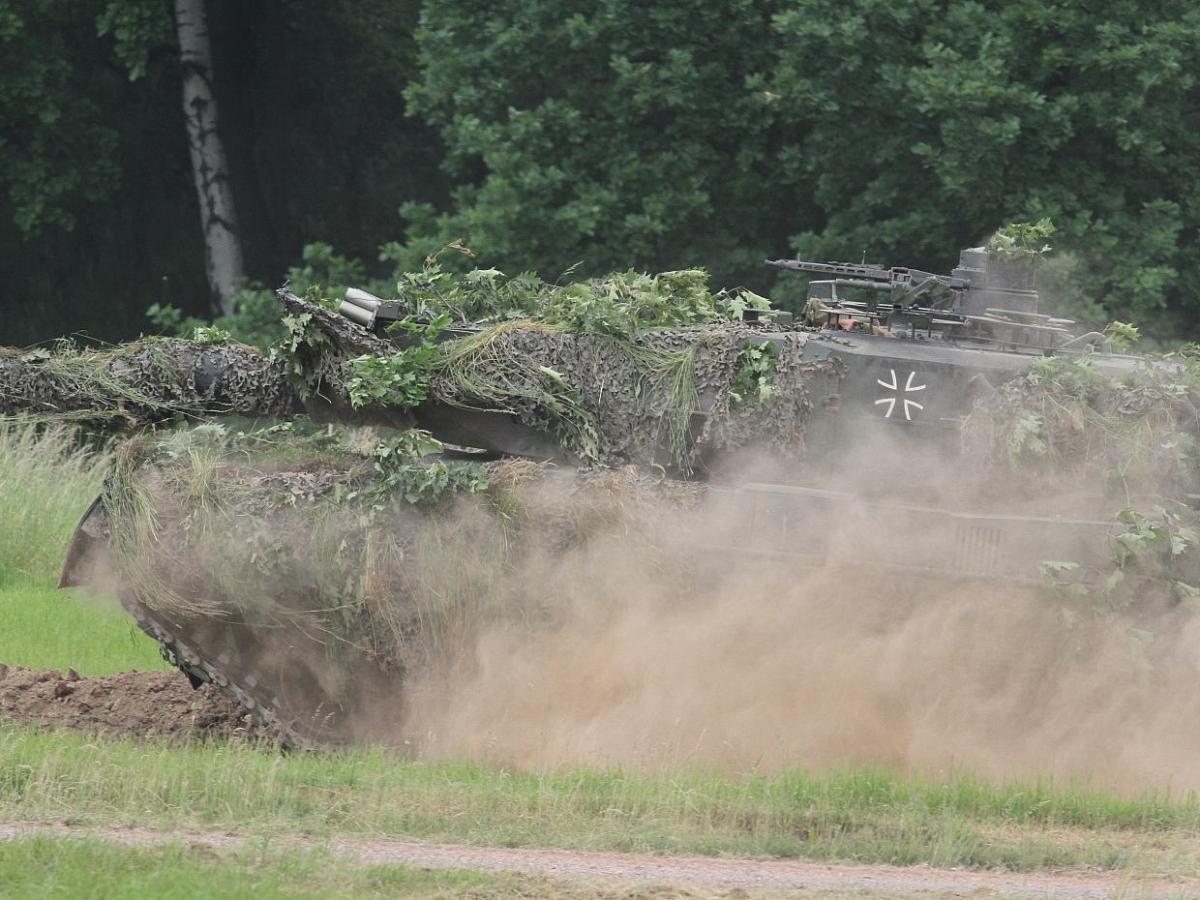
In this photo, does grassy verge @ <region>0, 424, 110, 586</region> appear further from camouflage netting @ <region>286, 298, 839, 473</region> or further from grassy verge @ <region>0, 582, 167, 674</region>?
camouflage netting @ <region>286, 298, 839, 473</region>

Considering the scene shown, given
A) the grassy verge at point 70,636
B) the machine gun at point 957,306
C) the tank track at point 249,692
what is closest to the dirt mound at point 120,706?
the tank track at point 249,692

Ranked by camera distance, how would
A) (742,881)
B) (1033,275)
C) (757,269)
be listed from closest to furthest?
1. (742,881)
2. (1033,275)
3. (757,269)

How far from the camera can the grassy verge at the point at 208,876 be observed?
247 inches

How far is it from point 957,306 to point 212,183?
15.1 meters

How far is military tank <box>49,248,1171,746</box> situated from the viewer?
30.0ft

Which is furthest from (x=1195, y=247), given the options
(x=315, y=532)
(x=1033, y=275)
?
(x=315, y=532)

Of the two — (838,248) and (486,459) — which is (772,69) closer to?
(838,248)

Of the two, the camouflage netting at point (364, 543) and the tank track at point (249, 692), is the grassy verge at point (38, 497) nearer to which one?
the tank track at point (249, 692)

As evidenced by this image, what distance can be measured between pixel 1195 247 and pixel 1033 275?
332 inches

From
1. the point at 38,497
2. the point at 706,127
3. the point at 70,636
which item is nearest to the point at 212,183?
the point at 706,127

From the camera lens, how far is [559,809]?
26.0ft

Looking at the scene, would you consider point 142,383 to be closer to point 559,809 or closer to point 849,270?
Answer: point 559,809

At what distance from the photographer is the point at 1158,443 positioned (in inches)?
364

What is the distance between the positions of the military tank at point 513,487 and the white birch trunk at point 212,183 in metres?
14.1
